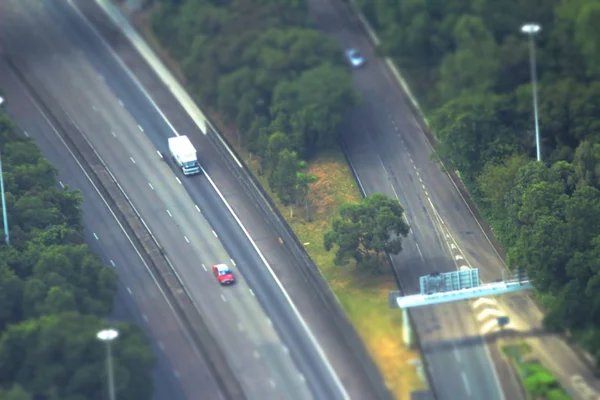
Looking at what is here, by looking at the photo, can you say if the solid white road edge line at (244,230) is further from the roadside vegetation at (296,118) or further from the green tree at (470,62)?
the green tree at (470,62)

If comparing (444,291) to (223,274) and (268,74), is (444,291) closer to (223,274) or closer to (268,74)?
(223,274)

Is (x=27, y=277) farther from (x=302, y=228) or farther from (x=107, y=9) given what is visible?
(x=107, y=9)

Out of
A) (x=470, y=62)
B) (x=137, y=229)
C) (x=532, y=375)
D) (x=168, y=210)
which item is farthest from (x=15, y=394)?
(x=470, y=62)

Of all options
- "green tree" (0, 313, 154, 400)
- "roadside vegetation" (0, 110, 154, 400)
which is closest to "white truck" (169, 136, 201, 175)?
"roadside vegetation" (0, 110, 154, 400)

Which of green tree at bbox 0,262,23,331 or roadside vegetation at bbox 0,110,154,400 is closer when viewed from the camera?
roadside vegetation at bbox 0,110,154,400

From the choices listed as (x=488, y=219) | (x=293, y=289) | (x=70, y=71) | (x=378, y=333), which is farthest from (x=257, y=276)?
(x=70, y=71)

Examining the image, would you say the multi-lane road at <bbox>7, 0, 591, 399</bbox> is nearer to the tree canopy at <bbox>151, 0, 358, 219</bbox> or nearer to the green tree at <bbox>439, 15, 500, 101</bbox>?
the tree canopy at <bbox>151, 0, 358, 219</bbox>

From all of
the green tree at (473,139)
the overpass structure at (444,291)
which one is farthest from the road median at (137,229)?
the green tree at (473,139)
